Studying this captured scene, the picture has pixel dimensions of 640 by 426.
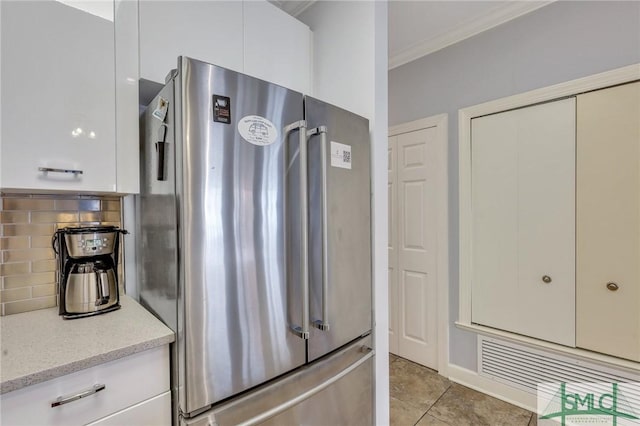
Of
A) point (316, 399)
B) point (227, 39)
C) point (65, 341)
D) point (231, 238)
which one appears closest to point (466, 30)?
point (227, 39)

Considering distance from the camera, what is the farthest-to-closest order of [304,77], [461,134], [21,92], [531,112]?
[461,134], [531,112], [304,77], [21,92]

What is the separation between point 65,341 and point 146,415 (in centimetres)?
35

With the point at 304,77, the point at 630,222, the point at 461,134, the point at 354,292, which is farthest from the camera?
the point at 461,134

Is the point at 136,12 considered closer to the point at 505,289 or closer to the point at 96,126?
the point at 96,126

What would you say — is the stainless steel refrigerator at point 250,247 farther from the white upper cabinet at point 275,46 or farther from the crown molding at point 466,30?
the crown molding at point 466,30

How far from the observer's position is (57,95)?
1052mm

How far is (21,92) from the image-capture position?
38.8 inches

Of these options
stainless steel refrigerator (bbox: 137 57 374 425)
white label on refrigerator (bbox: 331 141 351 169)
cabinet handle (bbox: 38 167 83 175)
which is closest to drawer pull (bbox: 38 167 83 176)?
cabinet handle (bbox: 38 167 83 175)

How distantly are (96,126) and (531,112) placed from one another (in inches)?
97.8

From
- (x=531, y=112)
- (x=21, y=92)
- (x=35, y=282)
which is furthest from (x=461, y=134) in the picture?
(x=35, y=282)

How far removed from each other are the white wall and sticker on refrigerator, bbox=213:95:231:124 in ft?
2.67

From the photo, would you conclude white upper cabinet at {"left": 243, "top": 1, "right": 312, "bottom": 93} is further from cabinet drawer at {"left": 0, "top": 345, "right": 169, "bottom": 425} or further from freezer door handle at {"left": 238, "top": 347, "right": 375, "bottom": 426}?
freezer door handle at {"left": 238, "top": 347, "right": 375, "bottom": 426}

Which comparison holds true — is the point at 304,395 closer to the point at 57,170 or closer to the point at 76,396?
the point at 76,396

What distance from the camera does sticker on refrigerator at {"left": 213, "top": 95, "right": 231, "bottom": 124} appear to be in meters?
0.96
